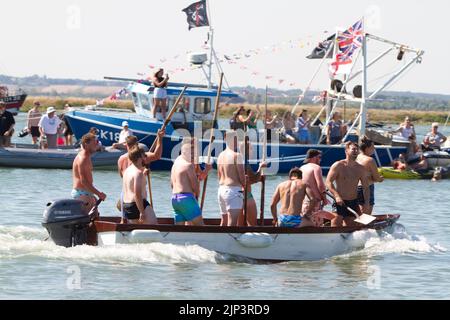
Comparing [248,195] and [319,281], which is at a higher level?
[248,195]

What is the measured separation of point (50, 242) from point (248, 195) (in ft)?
9.62

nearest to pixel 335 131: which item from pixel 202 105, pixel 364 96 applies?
pixel 364 96

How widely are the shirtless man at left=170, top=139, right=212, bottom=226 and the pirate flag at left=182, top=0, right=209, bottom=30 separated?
18256 mm

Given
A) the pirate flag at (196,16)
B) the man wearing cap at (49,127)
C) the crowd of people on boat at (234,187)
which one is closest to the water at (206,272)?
the crowd of people on boat at (234,187)

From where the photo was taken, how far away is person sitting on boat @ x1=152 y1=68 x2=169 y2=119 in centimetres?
3127

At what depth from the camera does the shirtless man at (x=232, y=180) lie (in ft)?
52.3

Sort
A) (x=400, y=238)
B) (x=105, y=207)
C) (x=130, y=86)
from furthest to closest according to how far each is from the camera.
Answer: (x=130, y=86) < (x=105, y=207) < (x=400, y=238)

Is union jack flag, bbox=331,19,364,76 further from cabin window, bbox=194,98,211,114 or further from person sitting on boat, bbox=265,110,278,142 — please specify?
cabin window, bbox=194,98,211,114

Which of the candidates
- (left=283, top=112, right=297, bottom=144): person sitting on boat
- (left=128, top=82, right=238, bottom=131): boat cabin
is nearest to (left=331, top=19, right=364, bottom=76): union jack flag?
(left=283, top=112, right=297, bottom=144): person sitting on boat

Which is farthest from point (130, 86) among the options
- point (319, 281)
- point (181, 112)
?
point (319, 281)

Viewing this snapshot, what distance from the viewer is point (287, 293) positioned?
1445 centimetres

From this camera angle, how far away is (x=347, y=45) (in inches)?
1296

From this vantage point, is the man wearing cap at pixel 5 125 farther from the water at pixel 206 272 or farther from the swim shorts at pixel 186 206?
the swim shorts at pixel 186 206

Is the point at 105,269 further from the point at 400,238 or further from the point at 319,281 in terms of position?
the point at 400,238
